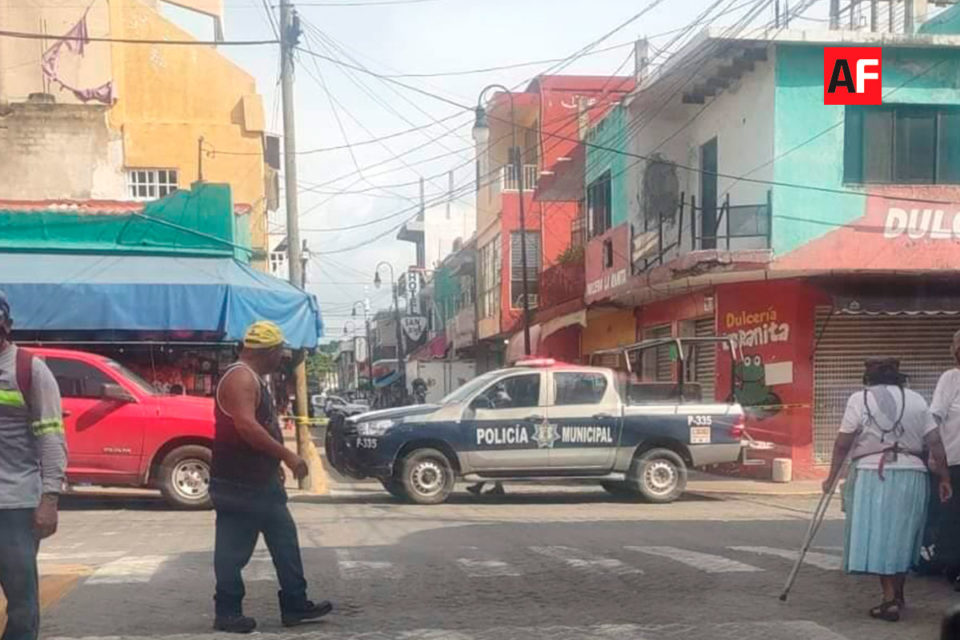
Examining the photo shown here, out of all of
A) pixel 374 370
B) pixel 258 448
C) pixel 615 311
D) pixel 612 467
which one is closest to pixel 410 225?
pixel 374 370

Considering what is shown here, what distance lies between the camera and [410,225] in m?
61.8

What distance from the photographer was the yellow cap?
6.19 meters

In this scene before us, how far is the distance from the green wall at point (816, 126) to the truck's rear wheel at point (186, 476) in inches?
377

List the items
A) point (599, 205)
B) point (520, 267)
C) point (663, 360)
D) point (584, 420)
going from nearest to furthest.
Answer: point (584, 420) → point (663, 360) → point (599, 205) → point (520, 267)

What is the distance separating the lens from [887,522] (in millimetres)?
6555

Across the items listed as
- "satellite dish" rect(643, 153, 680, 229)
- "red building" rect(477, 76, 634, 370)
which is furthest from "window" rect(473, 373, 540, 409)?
"red building" rect(477, 76, 634, 370)

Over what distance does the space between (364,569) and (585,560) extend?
5.92 feet

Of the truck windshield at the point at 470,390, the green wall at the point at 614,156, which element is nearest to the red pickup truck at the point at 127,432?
the truck windshield at the point at 470,390

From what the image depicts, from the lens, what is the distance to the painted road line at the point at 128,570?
768 cm

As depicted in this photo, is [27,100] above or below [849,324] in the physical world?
above

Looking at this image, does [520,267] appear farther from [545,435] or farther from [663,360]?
[545,435]

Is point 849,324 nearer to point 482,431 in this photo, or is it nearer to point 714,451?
point 714,451

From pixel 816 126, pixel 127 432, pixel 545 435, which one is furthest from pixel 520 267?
pixel 127 432

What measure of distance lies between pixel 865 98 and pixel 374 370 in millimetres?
45617
